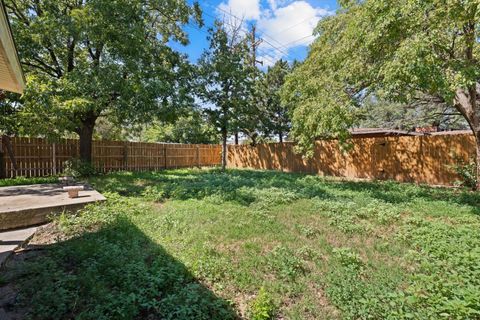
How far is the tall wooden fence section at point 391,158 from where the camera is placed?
27.5 ft

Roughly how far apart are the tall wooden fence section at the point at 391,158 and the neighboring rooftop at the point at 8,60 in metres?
8.37

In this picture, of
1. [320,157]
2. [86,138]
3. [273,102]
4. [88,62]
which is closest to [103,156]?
[86,138]

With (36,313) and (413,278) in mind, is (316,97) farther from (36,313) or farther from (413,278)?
(36,313)

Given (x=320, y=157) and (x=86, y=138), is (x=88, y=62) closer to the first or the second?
(x=86, y=138)

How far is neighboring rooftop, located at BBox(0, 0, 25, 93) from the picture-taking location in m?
2.16

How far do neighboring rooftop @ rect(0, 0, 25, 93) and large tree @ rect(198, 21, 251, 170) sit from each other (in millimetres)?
9382

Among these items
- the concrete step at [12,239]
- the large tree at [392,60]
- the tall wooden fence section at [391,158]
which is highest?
the large tree at [392,60]

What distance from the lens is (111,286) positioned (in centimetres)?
245

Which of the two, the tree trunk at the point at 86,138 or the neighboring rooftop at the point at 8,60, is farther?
the tree trunk at the point at 86,138

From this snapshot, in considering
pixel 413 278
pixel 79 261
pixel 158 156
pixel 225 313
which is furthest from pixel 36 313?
pixel 158 156

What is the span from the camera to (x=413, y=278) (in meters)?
2.68

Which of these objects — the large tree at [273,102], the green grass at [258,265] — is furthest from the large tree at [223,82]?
the green grass at [258,265]

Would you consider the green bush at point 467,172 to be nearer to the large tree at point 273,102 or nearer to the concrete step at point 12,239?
the large tree at point 273,102

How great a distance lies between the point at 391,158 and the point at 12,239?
11.2 metres
